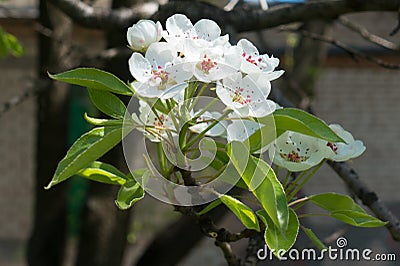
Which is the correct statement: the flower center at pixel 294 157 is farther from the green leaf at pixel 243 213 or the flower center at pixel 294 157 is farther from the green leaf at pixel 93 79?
the green leaf at pixel 93 79

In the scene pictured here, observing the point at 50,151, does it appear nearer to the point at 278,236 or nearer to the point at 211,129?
the point at 211,129

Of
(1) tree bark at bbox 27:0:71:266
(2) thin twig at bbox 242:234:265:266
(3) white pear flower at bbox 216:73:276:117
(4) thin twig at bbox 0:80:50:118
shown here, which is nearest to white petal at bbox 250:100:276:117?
(3) white pear flower at bbox 216:73:276:117

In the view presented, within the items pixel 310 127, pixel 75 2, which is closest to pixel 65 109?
pixel 75 2

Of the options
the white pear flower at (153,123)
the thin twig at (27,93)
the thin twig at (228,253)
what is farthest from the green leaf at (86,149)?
the thin twig at (27,93)

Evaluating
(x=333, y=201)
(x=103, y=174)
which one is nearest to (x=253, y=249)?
(x=333, y=201)

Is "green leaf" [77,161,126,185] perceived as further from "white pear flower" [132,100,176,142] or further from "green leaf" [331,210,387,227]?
"green leaf" [331,210,387,227]

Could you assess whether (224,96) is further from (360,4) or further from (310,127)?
(360,4)
